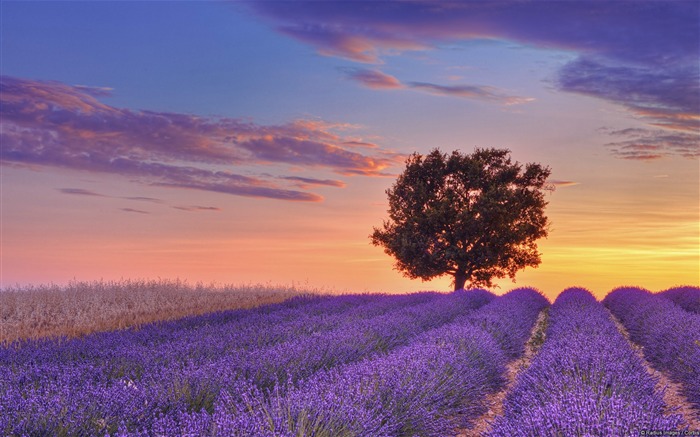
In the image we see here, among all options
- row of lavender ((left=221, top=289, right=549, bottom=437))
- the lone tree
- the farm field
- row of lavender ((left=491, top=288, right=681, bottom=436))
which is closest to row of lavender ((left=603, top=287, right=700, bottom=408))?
the farm field

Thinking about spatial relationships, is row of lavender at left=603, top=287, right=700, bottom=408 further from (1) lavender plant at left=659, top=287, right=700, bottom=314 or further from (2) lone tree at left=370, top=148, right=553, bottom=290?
(2) lone tree at left=370, top=148, right=553, bottom=290

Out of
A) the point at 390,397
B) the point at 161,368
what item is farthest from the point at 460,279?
the point at 390,397

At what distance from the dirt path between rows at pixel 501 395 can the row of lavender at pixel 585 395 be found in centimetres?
40

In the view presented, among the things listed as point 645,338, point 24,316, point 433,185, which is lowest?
point 24,316

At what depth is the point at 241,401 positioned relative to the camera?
458 centimetres

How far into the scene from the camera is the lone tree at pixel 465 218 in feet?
62.1

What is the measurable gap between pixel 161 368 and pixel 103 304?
9441 millimetres

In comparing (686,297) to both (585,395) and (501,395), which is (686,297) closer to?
(501,395)

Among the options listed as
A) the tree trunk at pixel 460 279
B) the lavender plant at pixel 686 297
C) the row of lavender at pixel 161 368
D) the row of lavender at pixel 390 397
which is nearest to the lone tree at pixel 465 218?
the tree trunk at pixel 460 279

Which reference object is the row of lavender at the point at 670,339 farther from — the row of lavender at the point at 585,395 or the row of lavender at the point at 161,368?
the row of lavender at the point at 161,368

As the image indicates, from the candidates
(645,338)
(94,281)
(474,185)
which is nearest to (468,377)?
(645,338)

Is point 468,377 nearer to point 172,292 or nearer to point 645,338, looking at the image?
point 645,338

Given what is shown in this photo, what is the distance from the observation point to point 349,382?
436cm

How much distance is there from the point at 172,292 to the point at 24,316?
4.68 meters
